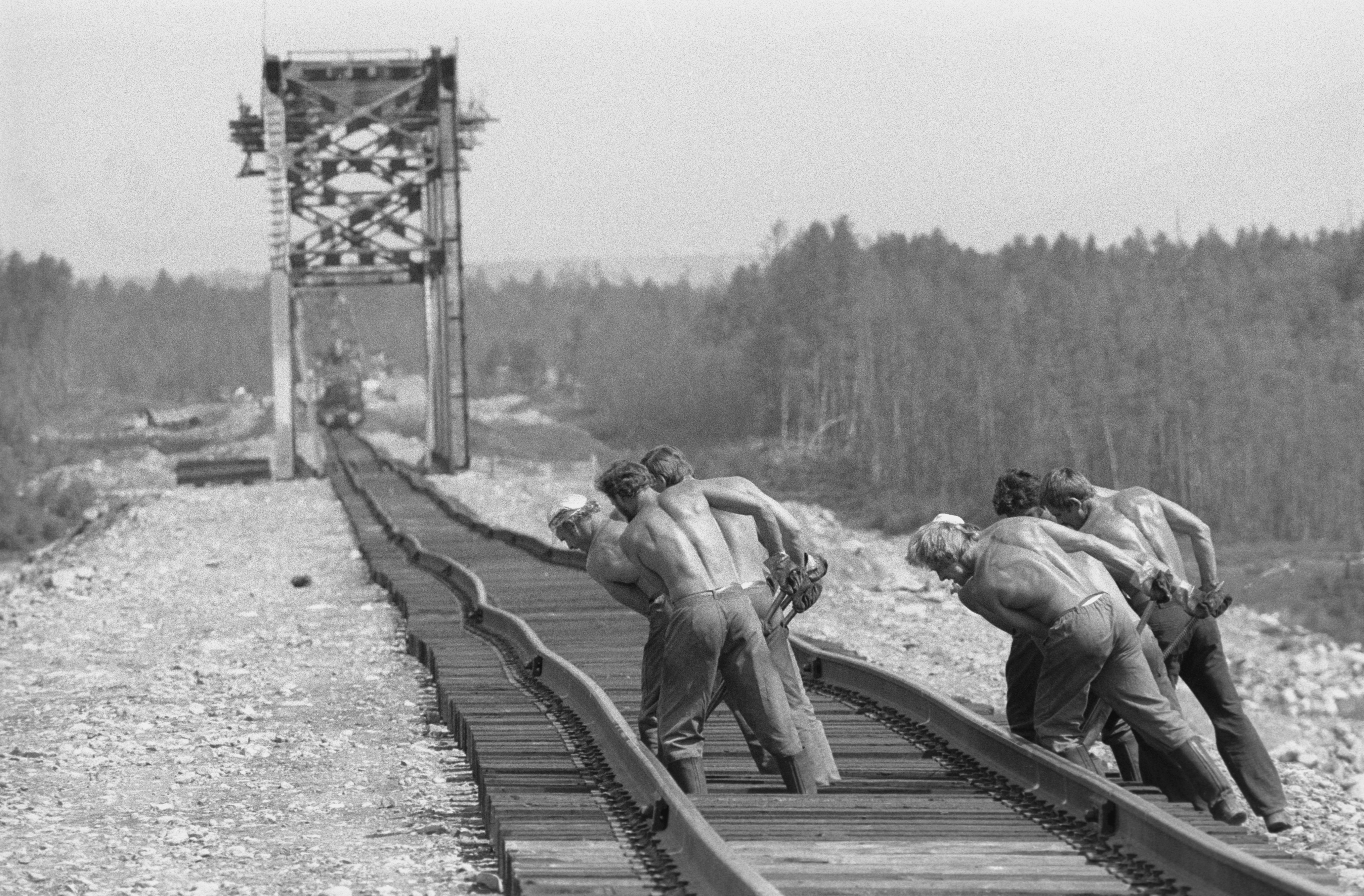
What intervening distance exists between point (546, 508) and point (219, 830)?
1054 inches

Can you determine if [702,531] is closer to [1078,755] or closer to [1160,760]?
[1078,755]

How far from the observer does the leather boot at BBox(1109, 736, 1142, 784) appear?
10.2 metres

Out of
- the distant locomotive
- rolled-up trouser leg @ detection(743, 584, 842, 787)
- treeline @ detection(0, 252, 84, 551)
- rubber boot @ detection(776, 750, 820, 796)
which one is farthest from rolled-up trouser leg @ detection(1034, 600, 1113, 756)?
the distant locomotive

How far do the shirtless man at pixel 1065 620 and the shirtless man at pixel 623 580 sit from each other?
1221 millimetres

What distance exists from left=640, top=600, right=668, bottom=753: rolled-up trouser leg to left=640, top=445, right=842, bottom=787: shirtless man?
0.50m

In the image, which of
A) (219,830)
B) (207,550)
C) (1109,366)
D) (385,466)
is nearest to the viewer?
(219,830)

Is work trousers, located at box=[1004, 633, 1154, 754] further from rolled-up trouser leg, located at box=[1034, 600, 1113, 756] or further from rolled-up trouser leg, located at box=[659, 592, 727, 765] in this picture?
rolled-up trouser leg, located at box=[659, 592, 727, 765]

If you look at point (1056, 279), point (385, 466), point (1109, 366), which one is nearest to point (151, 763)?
point (385, 466)

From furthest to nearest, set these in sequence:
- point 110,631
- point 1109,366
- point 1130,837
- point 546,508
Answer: point 1109,366 → point 546,508 → point 110,631 → point 1130,837

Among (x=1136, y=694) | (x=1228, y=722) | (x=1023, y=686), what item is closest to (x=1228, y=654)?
(x=1228, y=722)

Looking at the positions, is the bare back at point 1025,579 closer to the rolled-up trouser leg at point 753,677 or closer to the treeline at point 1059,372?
the rolled-up trouser leg at point 753,677

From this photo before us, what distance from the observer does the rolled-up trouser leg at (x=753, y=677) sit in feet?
28.3

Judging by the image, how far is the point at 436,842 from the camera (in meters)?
8.39

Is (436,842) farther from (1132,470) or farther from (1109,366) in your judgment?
(1109,366)
